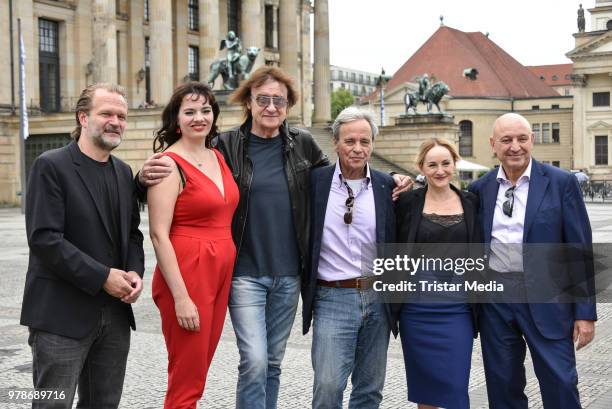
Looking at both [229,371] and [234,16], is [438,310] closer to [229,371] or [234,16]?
[229,371]

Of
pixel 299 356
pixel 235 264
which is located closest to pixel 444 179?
pixel 235 264

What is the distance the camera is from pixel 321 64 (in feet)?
168

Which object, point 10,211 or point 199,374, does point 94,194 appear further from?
point 10,211

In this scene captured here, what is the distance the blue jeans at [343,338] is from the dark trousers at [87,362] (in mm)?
1229

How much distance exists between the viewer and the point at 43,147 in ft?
140

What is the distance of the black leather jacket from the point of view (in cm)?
537

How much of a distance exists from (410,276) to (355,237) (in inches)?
16.7

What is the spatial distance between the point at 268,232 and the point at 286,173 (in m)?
0.41

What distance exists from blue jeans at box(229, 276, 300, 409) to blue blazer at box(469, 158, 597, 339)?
1357 mm

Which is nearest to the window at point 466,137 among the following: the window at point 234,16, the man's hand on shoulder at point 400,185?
the window at point 234,16

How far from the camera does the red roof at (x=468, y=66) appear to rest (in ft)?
303

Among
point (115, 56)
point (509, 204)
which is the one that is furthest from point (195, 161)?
point (115, 56)

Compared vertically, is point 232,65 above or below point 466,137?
above

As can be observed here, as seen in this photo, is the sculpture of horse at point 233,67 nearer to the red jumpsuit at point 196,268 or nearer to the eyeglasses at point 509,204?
the eyeglasses at point 509,204
